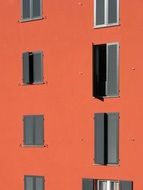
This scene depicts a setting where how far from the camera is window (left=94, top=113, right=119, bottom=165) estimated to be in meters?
17.5

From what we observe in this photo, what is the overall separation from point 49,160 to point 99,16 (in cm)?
678

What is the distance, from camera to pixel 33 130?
19688 millimetres

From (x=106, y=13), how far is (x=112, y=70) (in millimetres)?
2465

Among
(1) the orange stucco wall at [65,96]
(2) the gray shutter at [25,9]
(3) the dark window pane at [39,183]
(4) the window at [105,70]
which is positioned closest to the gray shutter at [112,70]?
(4) the window at [105,70]

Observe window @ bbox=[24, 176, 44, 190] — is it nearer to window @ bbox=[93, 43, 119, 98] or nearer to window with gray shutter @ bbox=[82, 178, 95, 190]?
window with gray shutter @ bbox=[82, 178, 95, 190]

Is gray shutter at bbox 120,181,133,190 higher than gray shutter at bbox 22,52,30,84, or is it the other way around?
gray shutter at bbox 22,52,30,84

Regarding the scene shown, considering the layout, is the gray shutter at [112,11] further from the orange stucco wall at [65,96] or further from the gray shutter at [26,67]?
the gray shutter at [26,67]

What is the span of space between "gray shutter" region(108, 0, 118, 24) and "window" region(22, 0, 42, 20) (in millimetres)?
3477

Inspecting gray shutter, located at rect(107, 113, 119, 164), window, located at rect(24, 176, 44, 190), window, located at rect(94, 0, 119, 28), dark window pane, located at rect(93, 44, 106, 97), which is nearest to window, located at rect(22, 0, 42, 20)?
window, located at rect(94, 0, 119, 28)

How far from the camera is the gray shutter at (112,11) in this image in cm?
1773

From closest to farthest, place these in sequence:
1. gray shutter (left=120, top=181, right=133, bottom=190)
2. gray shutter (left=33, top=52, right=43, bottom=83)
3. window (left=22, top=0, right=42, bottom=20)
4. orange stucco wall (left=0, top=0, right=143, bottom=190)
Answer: gray shutter (left=120, top=181, right=133, bottom=190) → orange stucco wall (left=0, top=0, right=143, bottom=190) → gray shutter (left=33, top=52, right=43, bottom=83) → window (left=22, top=0, right=42, bottom=20)

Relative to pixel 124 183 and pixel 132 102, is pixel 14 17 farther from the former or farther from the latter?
pixel 124 183

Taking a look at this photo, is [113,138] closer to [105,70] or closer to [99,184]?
[99,184]

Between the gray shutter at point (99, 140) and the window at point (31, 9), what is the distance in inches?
222
